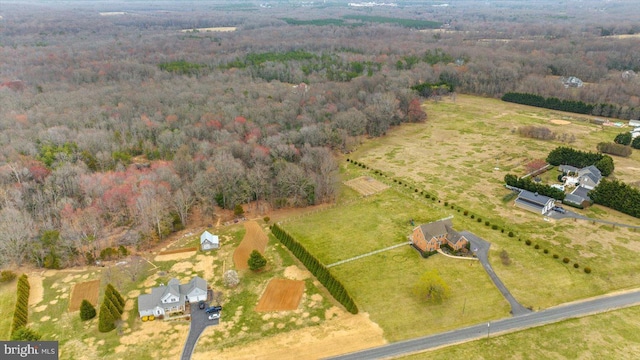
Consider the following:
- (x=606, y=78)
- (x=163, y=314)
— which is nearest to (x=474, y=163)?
(x=163, y=314)

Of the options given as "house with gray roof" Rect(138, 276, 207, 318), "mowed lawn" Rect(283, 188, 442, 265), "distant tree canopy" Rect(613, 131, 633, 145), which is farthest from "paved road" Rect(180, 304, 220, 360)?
"distant tree canopy" Rect(613, 131, 633, 145)

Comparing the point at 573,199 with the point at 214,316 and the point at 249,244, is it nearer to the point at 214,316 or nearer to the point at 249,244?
the point at 249,244

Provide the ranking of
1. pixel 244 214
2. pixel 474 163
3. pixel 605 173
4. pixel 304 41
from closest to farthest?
pixel 244 214, pixel 605 173, pixel 474 163, pixel 304 41

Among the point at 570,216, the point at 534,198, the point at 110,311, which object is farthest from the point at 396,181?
the point at 110,311

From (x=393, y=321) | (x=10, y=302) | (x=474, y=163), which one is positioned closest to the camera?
(x=393, y=321)

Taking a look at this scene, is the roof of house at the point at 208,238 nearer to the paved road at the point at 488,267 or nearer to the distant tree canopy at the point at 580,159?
the paved road at the point at 488,267

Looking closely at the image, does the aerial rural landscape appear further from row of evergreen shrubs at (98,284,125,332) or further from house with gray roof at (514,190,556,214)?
house with gray roof at (514,190,556,214)

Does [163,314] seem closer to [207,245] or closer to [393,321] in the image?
[207,245]
